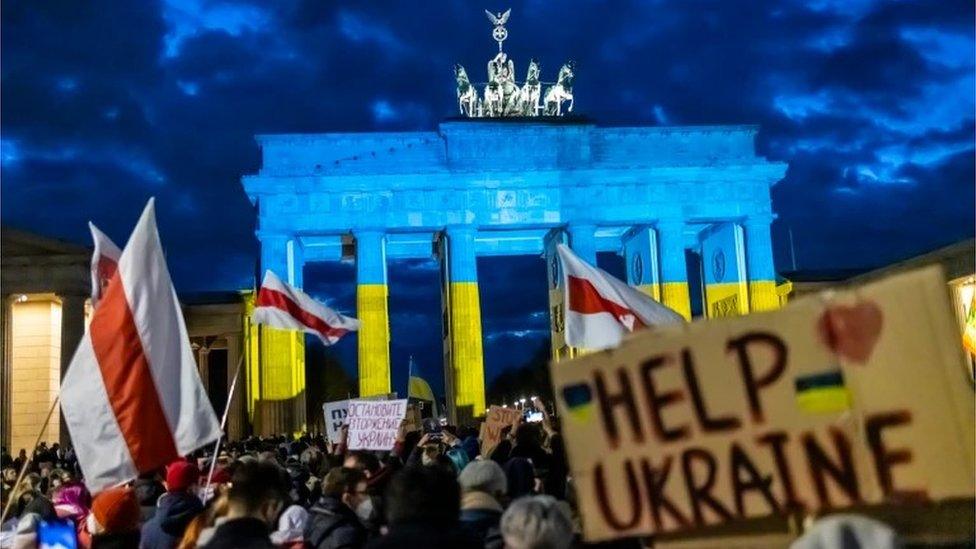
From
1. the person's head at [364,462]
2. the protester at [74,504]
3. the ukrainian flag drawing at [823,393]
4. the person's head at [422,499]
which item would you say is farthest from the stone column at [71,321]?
the ukrainian flag drawing at [823,393]

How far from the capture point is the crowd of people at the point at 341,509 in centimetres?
478

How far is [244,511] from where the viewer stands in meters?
5.35

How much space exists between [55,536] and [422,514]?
3.77m

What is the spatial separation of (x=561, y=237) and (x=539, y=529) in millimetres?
50029

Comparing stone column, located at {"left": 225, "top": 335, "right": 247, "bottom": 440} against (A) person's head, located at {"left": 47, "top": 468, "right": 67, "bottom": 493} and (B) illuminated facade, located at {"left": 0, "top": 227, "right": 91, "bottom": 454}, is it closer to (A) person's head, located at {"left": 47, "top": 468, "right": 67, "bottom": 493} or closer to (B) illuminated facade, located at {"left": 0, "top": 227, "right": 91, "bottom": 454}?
(B) illuminated facade, located at {"left": 0, "top": 227, "right": 91, "bottom": 454}

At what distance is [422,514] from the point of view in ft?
15.8

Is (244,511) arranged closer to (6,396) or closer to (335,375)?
(6,396)

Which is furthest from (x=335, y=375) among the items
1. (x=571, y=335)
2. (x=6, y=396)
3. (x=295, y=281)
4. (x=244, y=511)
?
(x=244, y=511)

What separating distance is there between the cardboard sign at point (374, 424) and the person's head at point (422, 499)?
862cm

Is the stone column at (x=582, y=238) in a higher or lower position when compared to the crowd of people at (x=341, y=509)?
higher

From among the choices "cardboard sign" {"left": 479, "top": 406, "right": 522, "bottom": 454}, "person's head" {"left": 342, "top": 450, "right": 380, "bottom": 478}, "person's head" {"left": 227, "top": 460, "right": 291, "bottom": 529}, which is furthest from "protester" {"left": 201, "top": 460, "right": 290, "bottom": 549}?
"cardboard sign" {"left": 479, "top": 406, "right": 522, "bottom": 454}

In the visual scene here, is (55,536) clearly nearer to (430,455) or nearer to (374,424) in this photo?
(430,455)

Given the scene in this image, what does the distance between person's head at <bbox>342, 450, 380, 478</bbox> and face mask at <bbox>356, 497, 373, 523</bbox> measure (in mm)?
422

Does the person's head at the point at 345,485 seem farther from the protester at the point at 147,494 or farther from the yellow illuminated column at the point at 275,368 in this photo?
the yellow illuminated column at the point at 275,368
